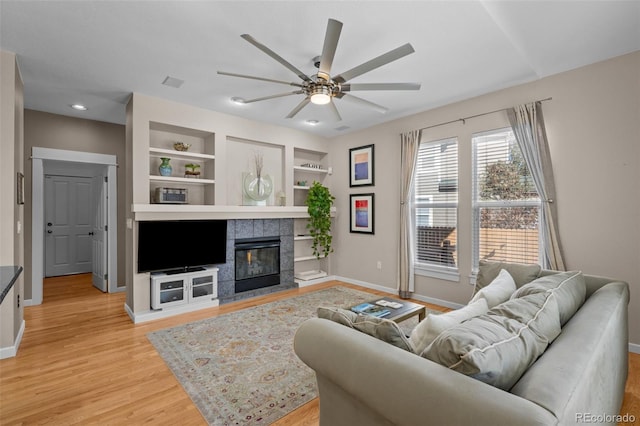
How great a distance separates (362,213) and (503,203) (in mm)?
2269

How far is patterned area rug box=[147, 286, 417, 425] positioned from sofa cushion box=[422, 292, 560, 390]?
4.77 ft

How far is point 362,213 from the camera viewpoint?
5418mm

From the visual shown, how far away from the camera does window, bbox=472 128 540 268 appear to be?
138 inches

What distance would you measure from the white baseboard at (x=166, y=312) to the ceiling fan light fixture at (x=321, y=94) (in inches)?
122

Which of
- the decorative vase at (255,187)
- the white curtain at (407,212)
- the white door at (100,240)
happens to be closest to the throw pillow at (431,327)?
the white curtain at (407,212)

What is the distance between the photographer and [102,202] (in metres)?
5.15

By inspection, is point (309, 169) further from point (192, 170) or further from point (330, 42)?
point (330, 42)

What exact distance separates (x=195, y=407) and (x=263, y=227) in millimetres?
3116

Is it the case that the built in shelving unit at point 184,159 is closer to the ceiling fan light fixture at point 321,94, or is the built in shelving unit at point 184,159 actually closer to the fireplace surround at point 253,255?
the fireplace surround at point 253,255

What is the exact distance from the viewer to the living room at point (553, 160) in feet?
9.31

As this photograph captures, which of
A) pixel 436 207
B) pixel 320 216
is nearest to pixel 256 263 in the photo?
pixel 320 216

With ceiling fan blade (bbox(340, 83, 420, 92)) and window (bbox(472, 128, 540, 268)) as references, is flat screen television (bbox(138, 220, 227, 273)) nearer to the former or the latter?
ceiling fan blade (bbox(340, 83, 420, 92))

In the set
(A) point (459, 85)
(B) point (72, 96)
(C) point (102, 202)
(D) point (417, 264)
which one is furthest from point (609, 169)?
(C) point (102, 202)

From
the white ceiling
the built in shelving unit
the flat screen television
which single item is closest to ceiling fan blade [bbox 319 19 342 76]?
the white ceiling
